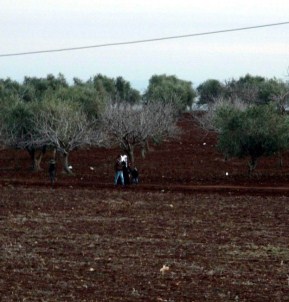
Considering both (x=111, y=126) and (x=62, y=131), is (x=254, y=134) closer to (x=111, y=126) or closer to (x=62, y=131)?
(x=111, y=126)

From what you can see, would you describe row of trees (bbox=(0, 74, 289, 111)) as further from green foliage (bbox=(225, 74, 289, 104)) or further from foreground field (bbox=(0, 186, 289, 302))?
foreground field (bbox=(0, 186, 289, 302))

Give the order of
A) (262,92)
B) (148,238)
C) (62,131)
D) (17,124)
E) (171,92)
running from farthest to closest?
1. (171,92)
2. (262,92)
3. (17,124)
4. (62,131)
5. (148,238)

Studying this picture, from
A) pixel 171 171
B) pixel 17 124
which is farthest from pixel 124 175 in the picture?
pixel 17 124

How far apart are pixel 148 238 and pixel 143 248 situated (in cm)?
210

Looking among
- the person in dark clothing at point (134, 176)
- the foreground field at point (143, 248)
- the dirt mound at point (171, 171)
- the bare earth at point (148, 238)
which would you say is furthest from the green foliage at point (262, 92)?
the foreground field at point (143, 248)

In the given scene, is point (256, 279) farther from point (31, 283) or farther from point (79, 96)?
point (79, 96)

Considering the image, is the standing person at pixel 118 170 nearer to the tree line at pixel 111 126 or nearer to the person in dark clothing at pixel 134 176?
the person in dark clothing at pixel 134 176

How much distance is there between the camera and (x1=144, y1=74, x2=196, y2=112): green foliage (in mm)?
98688

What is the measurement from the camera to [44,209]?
3503 cm

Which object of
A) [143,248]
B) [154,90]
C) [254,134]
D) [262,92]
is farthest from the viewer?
[154,90]

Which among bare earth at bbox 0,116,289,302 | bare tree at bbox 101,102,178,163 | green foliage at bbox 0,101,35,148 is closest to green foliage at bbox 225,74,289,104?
bare tree at bbox 101,102,178,163

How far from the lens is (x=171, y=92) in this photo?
10256 cm

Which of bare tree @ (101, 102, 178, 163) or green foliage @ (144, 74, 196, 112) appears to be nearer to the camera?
bare tree @ (101, 102, 178, 163)

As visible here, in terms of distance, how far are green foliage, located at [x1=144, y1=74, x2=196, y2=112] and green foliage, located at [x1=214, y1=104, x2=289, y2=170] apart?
3516 centimetres
